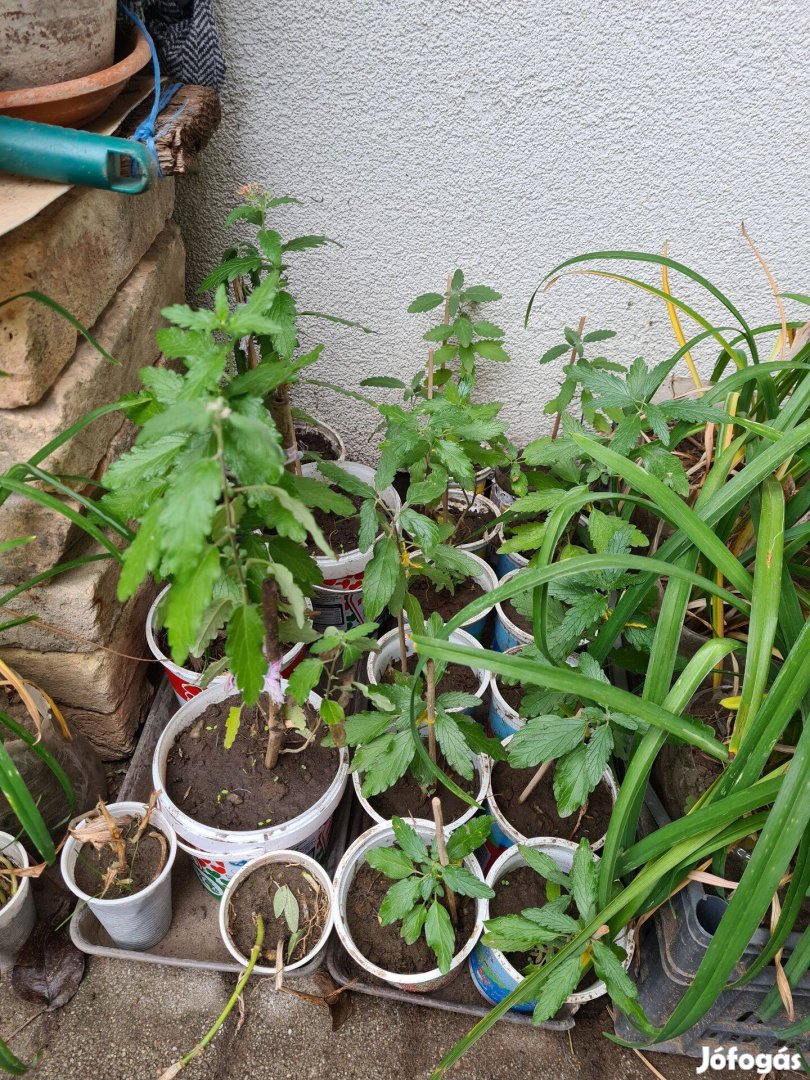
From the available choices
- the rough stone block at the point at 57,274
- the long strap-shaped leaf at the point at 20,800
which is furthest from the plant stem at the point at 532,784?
the rough stone block at the point at 57,274

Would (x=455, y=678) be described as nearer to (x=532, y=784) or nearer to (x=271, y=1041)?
(x=532, y=784)

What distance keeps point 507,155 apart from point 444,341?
401 mm

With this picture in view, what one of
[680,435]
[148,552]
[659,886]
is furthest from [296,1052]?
[680,435]

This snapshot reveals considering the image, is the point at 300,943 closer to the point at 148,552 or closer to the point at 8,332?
the point at 148,552

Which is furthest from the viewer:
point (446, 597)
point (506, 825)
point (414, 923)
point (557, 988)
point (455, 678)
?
point (446, 597)

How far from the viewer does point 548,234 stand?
1.57m

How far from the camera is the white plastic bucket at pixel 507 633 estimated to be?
4.89ft

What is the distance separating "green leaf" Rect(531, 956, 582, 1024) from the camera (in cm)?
91

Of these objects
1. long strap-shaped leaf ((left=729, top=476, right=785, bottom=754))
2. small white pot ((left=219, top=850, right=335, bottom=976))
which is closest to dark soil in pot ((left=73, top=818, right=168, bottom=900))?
small white pot ((left=219, top=850, right=335, bottom=976))

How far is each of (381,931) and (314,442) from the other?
1134 mm

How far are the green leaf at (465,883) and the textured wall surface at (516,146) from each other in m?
1.26

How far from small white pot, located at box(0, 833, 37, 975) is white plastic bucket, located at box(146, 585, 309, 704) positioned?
378mm

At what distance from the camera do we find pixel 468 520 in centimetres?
176

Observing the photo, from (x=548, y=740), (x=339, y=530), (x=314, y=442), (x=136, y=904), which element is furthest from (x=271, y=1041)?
(x=314, y=442)
